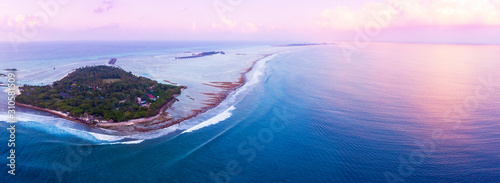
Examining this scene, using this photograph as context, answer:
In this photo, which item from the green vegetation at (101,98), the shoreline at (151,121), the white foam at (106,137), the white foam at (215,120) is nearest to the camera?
the white foam at (106,137)

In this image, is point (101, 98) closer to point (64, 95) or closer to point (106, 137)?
point (64, 95)

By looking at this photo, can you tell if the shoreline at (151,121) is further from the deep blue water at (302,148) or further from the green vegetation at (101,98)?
the deep blue water at (302,148)

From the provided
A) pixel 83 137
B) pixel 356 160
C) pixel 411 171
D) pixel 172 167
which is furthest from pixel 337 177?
pixel 83 137

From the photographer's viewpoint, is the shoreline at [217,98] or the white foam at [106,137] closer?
the white foam at [106,137]

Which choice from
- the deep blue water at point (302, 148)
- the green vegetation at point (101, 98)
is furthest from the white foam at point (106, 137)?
the green vegetation at point (101, 98)

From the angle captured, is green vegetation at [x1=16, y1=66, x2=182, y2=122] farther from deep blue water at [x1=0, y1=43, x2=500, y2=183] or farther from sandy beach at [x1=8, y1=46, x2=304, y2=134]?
deep blue water at [x1=0, y1=43, x2=500, y2=183]

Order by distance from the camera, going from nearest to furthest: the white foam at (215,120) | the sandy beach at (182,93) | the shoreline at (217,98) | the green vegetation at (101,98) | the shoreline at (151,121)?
the shoreline at (151,121), the white foam at (215,120), the sandy beach at (182,93), the shoreline at (217,98), the green vegetation at (101,98)

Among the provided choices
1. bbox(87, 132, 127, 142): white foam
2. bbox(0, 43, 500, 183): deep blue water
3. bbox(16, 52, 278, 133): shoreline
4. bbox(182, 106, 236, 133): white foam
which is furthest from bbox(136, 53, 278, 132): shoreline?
bbox(0, 43, 500, 183): deep blue water

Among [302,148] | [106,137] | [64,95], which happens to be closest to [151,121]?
[106,137]
